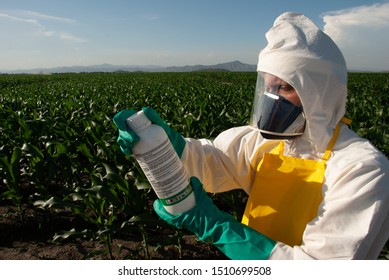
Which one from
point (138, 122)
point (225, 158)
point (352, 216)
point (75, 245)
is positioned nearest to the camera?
point (352, 216)

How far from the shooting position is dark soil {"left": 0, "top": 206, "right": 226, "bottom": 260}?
11.0 ft

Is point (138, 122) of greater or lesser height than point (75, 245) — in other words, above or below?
above

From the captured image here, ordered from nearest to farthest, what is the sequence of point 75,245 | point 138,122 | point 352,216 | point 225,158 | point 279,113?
point 352,216
point 138,122
point 279,113
point 225,158
point 75,245

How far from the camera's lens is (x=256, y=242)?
1661 millimetres

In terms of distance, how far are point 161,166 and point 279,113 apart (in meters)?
0.75

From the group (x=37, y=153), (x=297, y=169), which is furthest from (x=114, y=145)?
(x=297, y=169)

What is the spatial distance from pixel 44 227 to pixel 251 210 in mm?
2892

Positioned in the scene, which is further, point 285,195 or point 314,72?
point 285,195

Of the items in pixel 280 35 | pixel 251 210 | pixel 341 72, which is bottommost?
pixel 251 210

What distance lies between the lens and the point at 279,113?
1.88 m

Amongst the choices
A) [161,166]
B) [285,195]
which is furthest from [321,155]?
[161,166]

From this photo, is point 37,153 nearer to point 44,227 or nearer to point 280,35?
point 44,227

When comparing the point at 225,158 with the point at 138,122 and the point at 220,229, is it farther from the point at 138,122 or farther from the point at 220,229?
the point at 138,122

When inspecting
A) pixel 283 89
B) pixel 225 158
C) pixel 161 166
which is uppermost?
pixel 283 89
